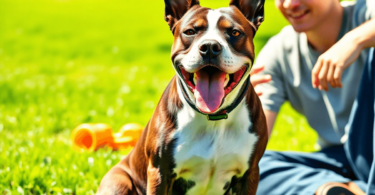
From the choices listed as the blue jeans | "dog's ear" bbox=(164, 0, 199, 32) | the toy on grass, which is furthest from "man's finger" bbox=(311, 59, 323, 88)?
the toy on grass

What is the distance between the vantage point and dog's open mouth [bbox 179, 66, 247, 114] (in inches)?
81.3

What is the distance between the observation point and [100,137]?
12.9 ft

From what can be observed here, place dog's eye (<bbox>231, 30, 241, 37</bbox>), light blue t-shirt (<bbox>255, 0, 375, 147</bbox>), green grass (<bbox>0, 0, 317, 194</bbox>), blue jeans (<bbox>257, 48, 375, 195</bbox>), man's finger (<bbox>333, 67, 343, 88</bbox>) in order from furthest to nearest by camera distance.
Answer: green grass (<bbox>0, 0, 317, 194</bbox>) < light blue t-shirt (<bbox>255, 0, 375, 147</bbox>) < blue jeans (<bbox>257, 48, 375, 195</bbox>) < man's finger (<bbox>333, 67, 343, 88</bbox>) < dog's eye (<bbox>231, 30, 241, 37</bbox>)

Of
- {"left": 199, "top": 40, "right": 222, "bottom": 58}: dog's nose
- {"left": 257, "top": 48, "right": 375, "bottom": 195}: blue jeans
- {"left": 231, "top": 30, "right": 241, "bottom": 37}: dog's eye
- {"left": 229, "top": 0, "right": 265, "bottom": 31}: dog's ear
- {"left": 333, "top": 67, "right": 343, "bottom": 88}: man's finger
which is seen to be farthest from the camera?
{"left": 257, "top": 48, "right": 375, "bottom": 195}: blue jeans

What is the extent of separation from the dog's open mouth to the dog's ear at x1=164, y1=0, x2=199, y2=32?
38 centimetres

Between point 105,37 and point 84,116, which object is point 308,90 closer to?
point 84,116

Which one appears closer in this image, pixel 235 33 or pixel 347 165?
pixel 235 33

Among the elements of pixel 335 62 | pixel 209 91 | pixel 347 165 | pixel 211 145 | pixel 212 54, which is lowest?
pixel 347 165

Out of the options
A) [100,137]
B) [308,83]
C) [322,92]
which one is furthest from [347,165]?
[100,137]

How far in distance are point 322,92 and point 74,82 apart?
4630mm

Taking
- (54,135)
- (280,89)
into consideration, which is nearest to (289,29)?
(280,89)

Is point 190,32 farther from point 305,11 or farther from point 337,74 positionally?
point 305,11

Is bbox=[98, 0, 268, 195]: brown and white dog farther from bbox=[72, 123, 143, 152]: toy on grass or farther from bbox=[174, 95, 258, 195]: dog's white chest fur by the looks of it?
bbox=[72, 123, 143, 152]: toy on grass

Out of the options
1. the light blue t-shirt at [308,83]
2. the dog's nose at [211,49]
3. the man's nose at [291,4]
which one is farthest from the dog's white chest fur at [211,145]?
the light blue t-shirt at [308,83]
